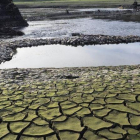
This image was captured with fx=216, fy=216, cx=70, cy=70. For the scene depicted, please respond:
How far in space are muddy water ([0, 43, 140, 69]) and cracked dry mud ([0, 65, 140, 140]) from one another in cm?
425

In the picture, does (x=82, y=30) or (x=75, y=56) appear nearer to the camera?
(x=75, y=56)

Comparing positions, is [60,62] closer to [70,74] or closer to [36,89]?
[70,74]

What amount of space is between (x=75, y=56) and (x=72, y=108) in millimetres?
9284

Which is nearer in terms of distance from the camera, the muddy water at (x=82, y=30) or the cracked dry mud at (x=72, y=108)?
the cracked dry mud at (x=72, y=108)

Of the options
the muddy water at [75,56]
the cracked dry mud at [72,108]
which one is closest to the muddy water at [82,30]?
the muddy water at [75,56]

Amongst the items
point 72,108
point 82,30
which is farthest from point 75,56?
point 82,30

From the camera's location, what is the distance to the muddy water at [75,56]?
1299cm

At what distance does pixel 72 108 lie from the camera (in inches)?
223

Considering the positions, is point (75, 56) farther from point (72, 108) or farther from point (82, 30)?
point (82, 30)

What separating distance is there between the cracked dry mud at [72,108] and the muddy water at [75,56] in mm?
4251

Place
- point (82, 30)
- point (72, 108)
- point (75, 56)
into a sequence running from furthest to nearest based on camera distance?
point (82, 30)
point (75, 56)
point (72, 108)

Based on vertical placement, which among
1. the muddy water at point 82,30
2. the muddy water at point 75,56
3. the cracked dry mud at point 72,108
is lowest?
the muddy water at point 75,56

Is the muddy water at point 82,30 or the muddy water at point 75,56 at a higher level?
the muddy water at point 82,30

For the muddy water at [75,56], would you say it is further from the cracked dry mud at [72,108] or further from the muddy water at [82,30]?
the muddy water at [82,30]
